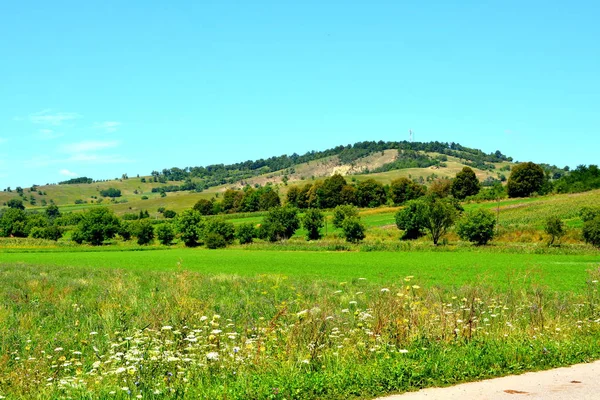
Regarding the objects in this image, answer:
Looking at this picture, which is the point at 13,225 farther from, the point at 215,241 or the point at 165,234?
the point at 215,241

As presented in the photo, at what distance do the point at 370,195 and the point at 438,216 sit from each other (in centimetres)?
6872

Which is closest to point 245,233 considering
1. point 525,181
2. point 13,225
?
point 525,181

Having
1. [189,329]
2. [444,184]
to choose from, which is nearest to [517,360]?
[189,329]

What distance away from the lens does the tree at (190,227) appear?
306 feet

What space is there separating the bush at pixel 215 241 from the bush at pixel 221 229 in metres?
1.85

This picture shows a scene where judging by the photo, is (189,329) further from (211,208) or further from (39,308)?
(211,208)

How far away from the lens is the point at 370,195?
142875mm

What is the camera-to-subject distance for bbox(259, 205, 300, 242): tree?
9294cm

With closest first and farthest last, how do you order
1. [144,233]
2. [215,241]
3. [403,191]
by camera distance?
1. [215,241]
2. [144,233]
3. [403,191]

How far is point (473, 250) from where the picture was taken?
214ft

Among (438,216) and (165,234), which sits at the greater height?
(438,216)

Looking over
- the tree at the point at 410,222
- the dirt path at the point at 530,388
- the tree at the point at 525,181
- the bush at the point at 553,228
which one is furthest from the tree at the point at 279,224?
the dirt path at the point at 530,388

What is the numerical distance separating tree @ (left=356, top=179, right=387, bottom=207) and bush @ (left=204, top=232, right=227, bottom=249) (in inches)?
2488

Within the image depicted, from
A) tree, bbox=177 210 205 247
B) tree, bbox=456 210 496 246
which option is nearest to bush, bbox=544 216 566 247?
tree, bbox=456 210 496 246
